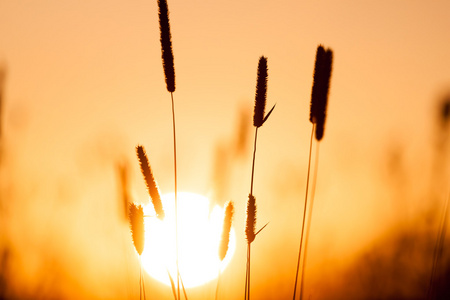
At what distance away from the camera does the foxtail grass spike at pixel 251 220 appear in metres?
1.84

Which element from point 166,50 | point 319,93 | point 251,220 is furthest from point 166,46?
point 251,220

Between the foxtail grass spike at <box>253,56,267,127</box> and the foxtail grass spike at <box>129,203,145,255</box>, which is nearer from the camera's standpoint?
the foxtail grass spike at <box>129,203,145,255</box>

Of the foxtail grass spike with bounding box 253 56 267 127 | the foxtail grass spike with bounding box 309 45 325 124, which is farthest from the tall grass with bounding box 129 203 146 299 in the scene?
the foxtail grass spike with bounding box 309 45 325 124

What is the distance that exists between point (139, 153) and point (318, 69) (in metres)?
0.80

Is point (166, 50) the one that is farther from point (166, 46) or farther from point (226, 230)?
point (226, 230)

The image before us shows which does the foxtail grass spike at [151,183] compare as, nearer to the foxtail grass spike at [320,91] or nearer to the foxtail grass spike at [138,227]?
the foxtail grass spike at [138,227]

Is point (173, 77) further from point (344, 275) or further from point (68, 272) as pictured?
point (344, 275)

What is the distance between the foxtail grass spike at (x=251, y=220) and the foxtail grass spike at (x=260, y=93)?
0.31 m

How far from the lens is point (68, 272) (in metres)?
4.62

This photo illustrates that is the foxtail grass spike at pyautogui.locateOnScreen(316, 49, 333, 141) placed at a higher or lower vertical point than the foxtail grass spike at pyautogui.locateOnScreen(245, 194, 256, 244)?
higher

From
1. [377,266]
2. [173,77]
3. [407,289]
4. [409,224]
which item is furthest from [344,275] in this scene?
[173,77]

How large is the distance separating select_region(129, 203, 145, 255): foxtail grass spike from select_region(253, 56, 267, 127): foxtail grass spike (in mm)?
577

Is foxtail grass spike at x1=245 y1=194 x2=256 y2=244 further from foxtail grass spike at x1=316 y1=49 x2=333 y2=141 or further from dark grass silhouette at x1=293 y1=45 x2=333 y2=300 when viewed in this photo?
foxtail grass spike at x1=316 y1=49 x2=333 y2=141

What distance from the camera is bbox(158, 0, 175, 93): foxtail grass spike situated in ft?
5.82
